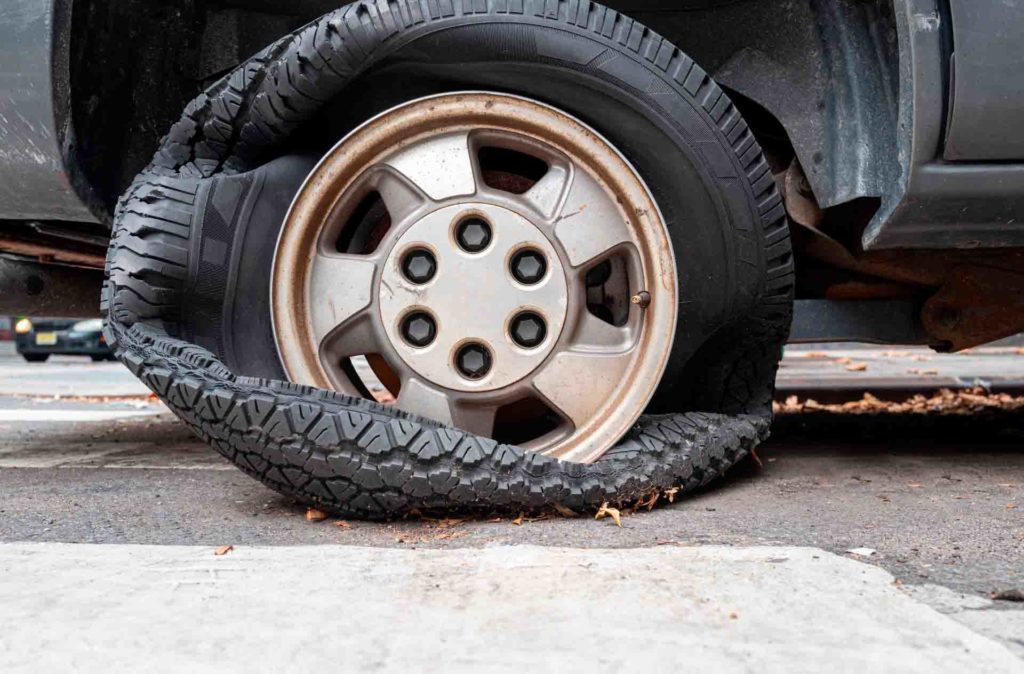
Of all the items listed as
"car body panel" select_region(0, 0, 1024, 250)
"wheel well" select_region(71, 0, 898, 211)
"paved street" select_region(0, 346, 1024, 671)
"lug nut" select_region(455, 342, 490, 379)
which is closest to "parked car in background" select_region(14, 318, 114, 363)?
"paved street" select_region(0, 346, 1024, 671)

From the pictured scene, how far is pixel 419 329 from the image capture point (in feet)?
6.08

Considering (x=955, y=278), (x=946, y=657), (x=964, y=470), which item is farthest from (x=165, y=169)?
(x=964, y=470)

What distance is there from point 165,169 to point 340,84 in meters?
0.42

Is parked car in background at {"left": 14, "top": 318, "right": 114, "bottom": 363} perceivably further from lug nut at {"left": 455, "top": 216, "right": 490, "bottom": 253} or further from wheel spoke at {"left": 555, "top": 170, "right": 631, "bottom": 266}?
wheel spoke at {"left": 555, "top": 170, "right": 631, "bottom": 266}

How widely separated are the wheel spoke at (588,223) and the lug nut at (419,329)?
32 cm

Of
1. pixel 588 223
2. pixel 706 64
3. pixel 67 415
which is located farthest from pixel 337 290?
pixel 67 415

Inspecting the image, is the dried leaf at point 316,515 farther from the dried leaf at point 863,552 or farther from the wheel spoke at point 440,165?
the dried leaf at point 863,552

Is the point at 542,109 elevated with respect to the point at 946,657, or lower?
elevated

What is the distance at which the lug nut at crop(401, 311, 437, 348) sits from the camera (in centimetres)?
185

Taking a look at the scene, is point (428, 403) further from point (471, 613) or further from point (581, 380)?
point (471, 613)

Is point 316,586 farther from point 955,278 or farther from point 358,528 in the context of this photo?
point 955,278

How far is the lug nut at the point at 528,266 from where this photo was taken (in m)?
1.84

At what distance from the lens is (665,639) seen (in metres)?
1.06

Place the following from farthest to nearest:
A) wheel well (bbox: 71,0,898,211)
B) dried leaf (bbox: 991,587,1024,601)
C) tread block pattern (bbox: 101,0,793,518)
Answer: wheel well (bbox: 71,0,898,211), tread block pattern (bbox: 101,0,793,518), dried leaf (bbox: 991,587,1024,601)
